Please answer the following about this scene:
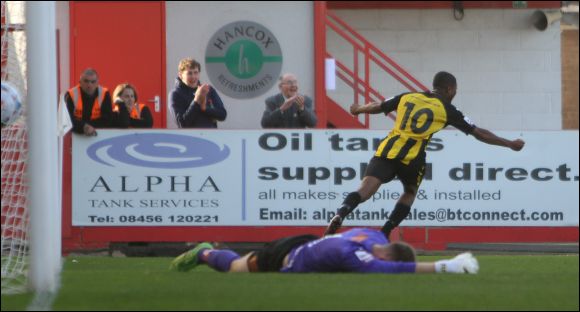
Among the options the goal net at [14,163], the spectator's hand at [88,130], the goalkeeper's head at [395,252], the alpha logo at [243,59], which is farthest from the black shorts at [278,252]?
the alpha logo at [243,59]

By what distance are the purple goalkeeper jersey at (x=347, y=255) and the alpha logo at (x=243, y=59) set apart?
32.6 ft

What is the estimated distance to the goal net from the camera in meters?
10.3

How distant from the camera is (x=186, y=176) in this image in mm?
16234

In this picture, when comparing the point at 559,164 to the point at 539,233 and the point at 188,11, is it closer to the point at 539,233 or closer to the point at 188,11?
the point at 539,233

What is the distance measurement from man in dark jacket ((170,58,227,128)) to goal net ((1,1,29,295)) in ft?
16.0

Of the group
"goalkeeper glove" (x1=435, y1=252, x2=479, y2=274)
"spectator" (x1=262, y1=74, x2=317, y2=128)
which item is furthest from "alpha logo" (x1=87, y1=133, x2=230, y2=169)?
"goalkeeper glove" (x1=435, y1=252, x2=479, y2=274)

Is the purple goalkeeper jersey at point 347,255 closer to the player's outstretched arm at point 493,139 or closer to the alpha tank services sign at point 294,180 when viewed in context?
the player's outstretched arm at point 493,139

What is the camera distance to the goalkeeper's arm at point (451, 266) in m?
9.98

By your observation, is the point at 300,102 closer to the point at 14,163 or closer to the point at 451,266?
the point at 14,163

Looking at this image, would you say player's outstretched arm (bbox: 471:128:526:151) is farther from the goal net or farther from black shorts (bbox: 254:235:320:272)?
the goal net

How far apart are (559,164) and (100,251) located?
17.9 ft

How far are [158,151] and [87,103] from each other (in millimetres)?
983

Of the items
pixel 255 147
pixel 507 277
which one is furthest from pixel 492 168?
pixel 507 277

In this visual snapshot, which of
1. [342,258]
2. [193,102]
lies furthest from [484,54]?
[342,258]
